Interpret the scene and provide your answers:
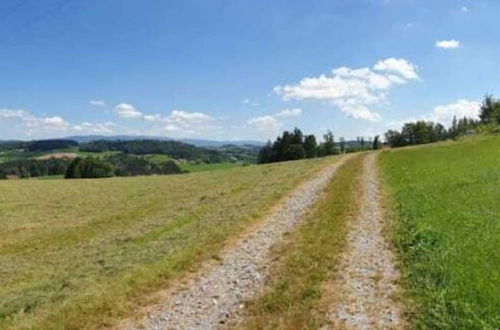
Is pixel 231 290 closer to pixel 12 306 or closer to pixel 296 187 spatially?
pixel 12 306

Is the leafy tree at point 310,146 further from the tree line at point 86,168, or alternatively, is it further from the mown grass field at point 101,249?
the mown grass field at point 101,249

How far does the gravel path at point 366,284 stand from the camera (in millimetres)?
8398

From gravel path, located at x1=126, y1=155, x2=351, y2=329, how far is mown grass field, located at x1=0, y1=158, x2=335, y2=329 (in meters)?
0.62

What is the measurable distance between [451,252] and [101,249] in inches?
403

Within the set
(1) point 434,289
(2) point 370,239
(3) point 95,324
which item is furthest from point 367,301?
(2) point 370,239

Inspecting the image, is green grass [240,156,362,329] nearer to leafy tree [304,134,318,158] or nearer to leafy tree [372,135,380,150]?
leafy tree [304,134,318,158]

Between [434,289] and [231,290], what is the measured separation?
143 inches

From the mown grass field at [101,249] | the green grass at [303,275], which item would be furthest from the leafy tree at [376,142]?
the green grass at [303,275]

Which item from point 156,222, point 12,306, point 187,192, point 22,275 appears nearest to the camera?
point 12,306

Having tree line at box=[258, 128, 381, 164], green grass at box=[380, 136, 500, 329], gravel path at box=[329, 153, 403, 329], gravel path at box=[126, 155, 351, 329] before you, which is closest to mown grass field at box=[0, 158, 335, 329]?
gravel path at box=[126, 155, 351, 329]

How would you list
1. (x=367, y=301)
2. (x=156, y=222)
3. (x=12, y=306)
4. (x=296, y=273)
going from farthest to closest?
1. (x=156, y=222)
2. (x=296, y=273)
3. (x=12, y=306)
4. (x=367, y=301)

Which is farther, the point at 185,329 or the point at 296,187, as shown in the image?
the point at 296,187

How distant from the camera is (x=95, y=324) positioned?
28.2 feet

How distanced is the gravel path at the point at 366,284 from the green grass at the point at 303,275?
11.5 inches
